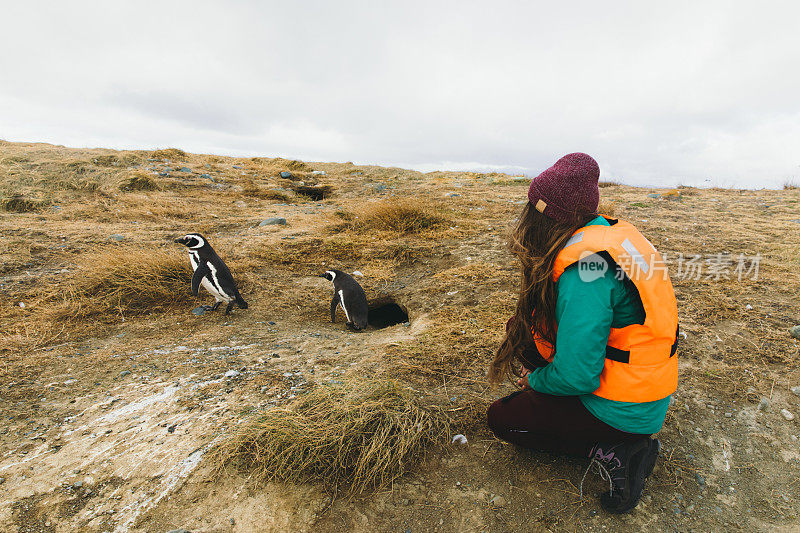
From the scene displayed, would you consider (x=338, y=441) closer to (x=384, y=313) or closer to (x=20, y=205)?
(x=384, y=313)

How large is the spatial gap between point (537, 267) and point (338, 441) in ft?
5.20

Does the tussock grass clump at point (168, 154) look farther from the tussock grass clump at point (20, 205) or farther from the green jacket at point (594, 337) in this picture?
the green jacket at point (594, 337)

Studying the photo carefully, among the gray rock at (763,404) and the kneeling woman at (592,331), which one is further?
the gray rock at (763,404)

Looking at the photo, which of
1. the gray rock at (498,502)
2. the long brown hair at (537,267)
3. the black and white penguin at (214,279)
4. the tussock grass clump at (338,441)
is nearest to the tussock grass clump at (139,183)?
the black and white penguin at (214,279)

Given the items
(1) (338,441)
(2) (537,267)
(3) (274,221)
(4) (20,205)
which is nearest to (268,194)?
(3) (274,221)

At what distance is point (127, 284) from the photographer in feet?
16.6

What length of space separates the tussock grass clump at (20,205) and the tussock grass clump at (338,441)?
11014 millimetres

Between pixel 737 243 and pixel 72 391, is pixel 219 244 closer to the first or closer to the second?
pixel 72 391

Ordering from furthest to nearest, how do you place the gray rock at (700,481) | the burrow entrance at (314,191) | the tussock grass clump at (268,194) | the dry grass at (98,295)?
the burrow entrance at (314,191) < the tussock grass clump at (268,194) < the dry grass at (98,295) < the gray rock at (700,481)

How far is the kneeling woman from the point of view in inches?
72.2

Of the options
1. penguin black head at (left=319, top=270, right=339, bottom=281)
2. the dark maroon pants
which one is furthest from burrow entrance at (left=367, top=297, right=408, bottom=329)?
the dark maroon pants

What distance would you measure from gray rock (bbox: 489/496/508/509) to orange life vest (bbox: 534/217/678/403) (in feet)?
2.70

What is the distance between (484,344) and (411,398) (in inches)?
47.9

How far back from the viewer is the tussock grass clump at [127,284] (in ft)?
15.9
